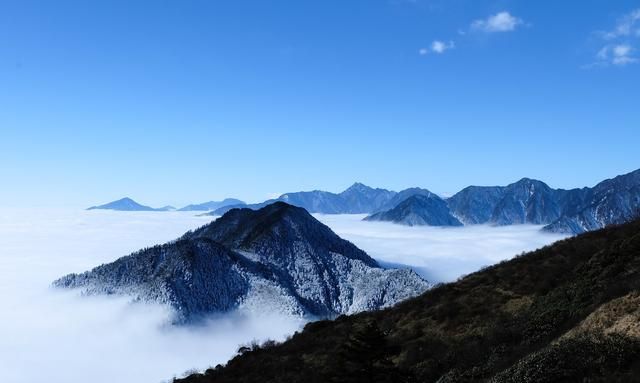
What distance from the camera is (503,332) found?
32844 millimetres

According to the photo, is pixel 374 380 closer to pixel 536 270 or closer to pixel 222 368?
pixel 536 270

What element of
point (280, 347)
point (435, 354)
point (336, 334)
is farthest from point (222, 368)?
point (435, 354)

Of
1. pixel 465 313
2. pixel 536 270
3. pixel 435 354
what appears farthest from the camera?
pixel 536 270

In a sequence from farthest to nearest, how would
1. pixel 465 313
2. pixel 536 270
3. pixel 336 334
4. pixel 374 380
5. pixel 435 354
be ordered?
1. pixel 336 334
2. pixel 536 270
3. pixel 465 313
4. pixel 435 354
5. pixel 374 380

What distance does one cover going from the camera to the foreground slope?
19.3 meters

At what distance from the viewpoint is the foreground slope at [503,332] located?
1927cm

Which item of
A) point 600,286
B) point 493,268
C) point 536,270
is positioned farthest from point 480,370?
point 493,268

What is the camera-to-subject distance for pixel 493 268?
57.7 m

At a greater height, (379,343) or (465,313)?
(379,343)

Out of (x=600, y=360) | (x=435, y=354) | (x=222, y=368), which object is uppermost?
(x=600, y=360)

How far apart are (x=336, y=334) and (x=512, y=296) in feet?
64.1

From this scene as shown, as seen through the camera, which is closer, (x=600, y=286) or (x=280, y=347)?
(x=600, y=286)

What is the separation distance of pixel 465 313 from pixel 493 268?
14570 millimetres

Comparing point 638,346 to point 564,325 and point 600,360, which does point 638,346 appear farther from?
point 564,325
